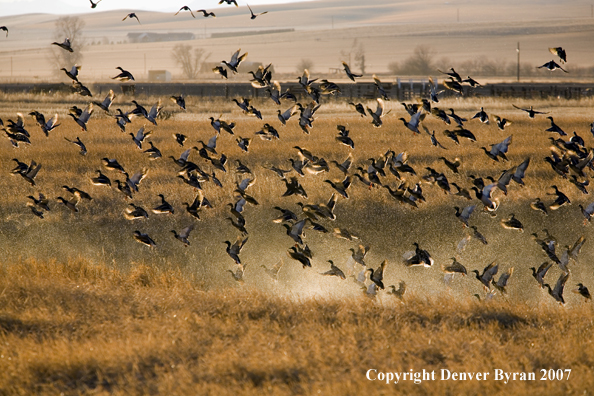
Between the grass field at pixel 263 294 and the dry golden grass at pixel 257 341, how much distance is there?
3 centimetres

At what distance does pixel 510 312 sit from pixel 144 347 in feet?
18.6

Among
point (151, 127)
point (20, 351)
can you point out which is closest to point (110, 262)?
point (20, 351)

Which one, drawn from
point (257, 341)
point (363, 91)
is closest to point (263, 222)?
point (257, 341)

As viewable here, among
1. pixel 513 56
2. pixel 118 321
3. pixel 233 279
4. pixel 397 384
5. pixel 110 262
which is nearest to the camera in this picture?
pixel 397 384

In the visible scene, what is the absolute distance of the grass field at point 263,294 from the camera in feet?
27.4

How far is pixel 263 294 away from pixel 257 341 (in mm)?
2161

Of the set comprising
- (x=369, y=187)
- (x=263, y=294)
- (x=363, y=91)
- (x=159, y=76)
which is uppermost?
(x=159, y=76)

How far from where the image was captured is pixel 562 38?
6609 inches

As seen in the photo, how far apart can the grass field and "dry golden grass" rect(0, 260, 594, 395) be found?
0.03 metres

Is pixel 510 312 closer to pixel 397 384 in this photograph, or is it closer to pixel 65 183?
pixel 397 384

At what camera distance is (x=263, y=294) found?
11328 millimetres

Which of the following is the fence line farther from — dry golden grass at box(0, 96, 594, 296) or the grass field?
the grass field

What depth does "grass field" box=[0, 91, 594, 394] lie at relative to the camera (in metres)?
8.34

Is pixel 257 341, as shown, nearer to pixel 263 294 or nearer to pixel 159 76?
pixel 263 294
